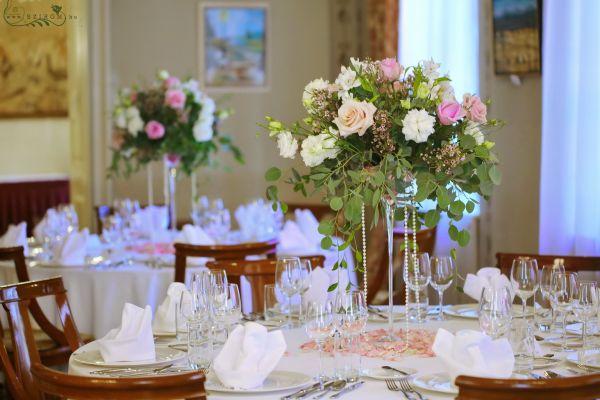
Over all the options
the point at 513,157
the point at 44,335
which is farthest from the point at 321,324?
the point at 513,157

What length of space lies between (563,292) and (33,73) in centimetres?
750

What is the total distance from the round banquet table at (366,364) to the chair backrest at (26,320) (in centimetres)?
24

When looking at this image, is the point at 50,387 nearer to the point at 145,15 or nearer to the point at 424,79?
the point at 424,79

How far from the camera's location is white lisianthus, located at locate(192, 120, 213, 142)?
620cm

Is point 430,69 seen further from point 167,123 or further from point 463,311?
point 167,123

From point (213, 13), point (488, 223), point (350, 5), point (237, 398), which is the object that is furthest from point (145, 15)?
point (237, 398)

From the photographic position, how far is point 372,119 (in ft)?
9.58

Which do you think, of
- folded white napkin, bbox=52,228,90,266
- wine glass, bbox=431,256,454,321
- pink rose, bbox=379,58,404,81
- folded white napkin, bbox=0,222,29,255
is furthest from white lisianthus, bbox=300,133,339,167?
folded white napkin, bbox=0,222,29,255

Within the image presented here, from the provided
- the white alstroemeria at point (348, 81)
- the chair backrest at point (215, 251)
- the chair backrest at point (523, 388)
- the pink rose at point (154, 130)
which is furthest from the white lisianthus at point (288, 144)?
the pink rose at point (154, 130)

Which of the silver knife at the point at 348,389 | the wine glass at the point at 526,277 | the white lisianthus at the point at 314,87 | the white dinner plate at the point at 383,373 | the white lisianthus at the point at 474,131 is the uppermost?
the white lisianthus at the point at 314,87

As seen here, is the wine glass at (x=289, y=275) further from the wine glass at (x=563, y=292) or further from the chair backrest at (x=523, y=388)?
the chair backrest at (x=523, y=388)

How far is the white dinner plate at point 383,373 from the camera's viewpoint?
266 centimetres

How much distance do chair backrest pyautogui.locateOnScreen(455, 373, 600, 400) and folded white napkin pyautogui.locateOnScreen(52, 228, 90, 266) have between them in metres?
3.31

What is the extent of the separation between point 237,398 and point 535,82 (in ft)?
12.3
